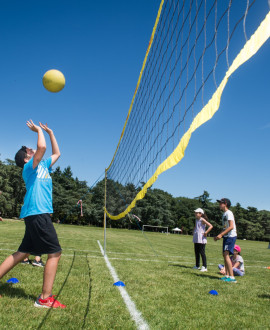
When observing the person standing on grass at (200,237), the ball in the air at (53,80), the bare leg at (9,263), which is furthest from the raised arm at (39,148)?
the person standing on grass at (200,237)

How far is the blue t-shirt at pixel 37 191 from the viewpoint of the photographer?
314 centimetres

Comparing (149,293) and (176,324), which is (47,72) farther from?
(176,324)

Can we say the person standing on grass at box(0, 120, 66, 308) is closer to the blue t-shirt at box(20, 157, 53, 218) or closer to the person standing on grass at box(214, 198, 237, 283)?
the blue t-shirt at box(20, 157, 53, 218)

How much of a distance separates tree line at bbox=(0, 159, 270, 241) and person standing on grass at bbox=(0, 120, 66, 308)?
4150 centimetres

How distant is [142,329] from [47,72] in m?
4.05

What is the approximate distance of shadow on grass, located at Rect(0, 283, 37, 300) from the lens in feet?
10.9

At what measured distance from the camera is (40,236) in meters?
3.06

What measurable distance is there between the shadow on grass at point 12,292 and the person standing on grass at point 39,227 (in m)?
0.39

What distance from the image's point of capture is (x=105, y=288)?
158 inches

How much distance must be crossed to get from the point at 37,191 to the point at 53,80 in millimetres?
2308

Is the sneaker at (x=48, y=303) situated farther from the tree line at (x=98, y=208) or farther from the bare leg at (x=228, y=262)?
the tree line at (x=98, y=208)

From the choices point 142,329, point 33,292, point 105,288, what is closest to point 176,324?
point 142,329

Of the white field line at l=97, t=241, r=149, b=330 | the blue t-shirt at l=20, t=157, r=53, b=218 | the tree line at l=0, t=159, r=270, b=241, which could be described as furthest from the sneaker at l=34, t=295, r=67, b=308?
the tree line at l=0, t=159, r=270, b=241

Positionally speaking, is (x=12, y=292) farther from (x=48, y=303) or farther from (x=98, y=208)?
(x=98, y=208)
